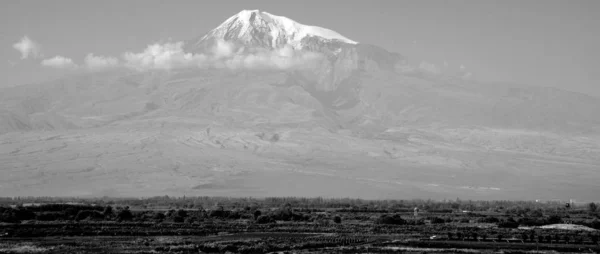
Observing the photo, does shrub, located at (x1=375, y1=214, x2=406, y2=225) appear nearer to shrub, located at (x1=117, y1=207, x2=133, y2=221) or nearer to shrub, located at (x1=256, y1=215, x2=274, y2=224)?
shrub, located at (x1=256, y1=215, x2=274, y2=224)

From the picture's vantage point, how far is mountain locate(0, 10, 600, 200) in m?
116

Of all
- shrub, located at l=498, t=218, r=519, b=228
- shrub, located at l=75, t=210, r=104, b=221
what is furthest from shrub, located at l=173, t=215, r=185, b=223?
shrub, located at l=498, t=218, r=519, b=228

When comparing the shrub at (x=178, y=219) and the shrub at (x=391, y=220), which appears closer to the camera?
the shrub at (x=178, y=219)

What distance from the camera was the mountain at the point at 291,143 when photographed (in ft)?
380

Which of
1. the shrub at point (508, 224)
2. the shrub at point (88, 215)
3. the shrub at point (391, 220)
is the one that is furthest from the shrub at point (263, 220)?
the shrub at point (508, 224)

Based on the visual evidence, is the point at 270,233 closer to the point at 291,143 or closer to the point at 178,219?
the point at 178,219

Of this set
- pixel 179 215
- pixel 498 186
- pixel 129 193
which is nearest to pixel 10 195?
pixel 129 193

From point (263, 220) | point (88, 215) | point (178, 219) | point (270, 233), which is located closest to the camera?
point (270, 233)

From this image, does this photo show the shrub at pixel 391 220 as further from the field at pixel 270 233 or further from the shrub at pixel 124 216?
the shrub at pixel 124 216

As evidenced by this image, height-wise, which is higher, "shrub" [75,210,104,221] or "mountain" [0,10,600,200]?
"mountain" [0,10,600,200]

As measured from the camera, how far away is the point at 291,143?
144 meters

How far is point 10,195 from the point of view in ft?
341

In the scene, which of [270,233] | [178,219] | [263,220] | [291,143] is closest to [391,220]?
[263,220]

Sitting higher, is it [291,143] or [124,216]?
[291,143]
